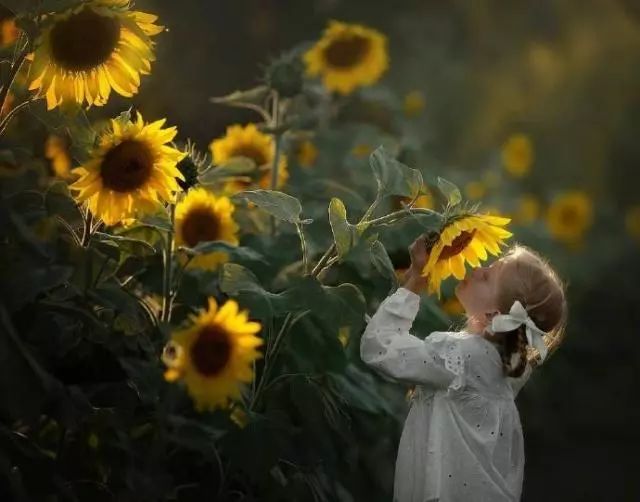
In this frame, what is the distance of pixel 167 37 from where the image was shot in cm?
329

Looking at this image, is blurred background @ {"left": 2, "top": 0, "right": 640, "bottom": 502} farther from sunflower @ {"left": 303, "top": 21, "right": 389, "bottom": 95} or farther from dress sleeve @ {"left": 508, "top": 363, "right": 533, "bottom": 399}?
dress sleeve @ {"left": 508, "top": 363, "right": 533, "bottom": 399}

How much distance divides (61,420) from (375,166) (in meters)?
0.45

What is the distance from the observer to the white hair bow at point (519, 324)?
156 centimetres

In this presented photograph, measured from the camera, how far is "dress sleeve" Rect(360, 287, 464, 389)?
5.10 ft

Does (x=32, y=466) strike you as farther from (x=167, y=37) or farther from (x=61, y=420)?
(x=167, y=37)

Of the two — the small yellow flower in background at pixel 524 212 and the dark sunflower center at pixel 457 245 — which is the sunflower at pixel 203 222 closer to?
the dark sunflower center at pixel 457 245

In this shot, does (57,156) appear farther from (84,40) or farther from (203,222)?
(84,40)

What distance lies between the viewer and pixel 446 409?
1.59 meters

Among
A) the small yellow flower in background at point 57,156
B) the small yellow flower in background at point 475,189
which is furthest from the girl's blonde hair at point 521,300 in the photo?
the small yellow flower in background at point 475,189

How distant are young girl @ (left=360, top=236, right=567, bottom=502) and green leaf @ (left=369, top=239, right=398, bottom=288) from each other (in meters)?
0.08

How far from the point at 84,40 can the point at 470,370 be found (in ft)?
2.02

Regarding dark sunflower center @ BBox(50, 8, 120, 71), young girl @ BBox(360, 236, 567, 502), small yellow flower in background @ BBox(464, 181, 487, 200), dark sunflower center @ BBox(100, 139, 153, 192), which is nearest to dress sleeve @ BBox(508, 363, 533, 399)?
young girl @ BBox(360, 236, 567, 502)

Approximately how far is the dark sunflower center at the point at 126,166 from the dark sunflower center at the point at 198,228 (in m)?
0.31

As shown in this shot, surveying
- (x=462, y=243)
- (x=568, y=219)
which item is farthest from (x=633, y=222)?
A: (x=462, y=243)
